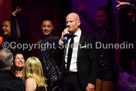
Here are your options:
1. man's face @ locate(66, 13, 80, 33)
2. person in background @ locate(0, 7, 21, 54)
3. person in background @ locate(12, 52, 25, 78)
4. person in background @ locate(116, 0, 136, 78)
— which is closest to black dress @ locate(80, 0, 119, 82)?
person in background @ locate(116, 0, 136, 78)

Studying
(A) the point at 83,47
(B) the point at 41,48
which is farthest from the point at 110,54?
(B) the point at 41,48

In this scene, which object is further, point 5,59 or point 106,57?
point 106,57

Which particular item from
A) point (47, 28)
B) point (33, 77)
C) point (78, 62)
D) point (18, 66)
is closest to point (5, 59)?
point (33, 77)

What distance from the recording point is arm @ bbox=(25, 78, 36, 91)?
10.1 feet

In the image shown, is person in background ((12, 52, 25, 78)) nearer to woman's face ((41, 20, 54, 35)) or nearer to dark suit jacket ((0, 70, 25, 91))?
dark suit jacket ((0, 70, 25, 91))

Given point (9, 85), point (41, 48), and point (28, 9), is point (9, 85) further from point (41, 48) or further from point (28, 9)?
point (28, 9)

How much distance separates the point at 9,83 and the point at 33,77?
0.30m

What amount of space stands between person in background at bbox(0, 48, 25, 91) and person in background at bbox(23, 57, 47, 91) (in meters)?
0.09

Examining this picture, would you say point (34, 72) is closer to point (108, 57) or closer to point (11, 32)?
point (108, 57)

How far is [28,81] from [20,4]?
3147 millimetres

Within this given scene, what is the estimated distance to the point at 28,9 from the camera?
6109 mm

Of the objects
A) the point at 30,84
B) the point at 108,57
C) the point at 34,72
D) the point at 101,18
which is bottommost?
the point at 30,84

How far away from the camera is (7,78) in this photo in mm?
3057

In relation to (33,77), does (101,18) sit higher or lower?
higher
